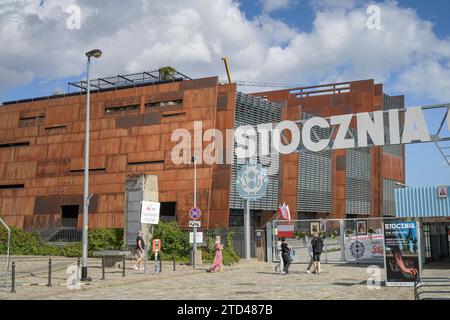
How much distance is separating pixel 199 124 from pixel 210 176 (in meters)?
4.59

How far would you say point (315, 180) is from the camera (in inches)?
2235

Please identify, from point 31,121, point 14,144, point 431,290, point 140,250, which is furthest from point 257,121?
point 431,290

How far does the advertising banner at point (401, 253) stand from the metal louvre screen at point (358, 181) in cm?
4558

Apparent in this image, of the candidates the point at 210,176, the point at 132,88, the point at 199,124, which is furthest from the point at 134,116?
the point at 210,176

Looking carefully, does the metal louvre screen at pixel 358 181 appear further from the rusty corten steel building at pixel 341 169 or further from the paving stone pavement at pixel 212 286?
the paving stone pavement at pixel 212 286

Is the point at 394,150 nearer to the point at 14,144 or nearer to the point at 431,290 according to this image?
the point at 14,144

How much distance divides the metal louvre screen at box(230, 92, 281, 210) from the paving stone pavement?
21945 mm

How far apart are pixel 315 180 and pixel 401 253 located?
4146cm

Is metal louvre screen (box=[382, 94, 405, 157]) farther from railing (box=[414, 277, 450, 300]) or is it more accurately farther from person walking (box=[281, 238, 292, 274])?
railing (box=[414, 277, 450, 300])

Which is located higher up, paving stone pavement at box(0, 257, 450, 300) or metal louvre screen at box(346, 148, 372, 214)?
metal louvre screen at box(346, 148, 372, 214)

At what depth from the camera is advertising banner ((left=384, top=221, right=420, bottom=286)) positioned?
50.7 feet

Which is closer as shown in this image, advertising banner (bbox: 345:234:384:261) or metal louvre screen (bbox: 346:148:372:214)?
advertising banner (bbox: 345:234:384:261)

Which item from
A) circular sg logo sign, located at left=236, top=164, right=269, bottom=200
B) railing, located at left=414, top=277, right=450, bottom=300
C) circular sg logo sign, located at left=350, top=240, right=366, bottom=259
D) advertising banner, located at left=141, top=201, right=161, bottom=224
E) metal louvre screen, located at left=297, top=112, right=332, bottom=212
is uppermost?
metal louvre screen, located at left=297, top=112, right=332, bottom=212

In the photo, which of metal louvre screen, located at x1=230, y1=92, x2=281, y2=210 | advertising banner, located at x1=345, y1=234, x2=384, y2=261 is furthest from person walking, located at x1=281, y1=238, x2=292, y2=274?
metal louvre screen, located at x1=230, y1=92, x2=281, y2=210
